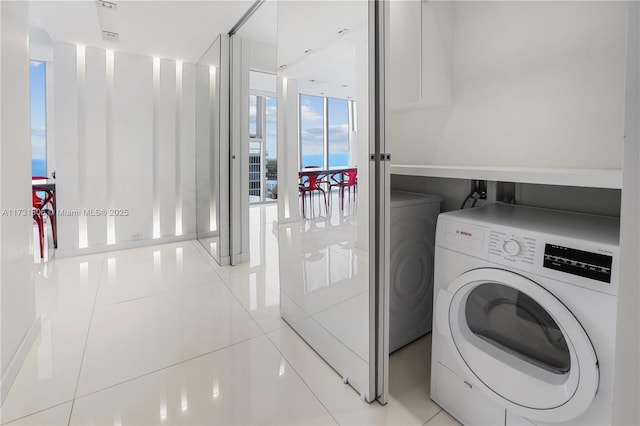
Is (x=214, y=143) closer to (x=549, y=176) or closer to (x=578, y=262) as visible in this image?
(x=549, y=176)

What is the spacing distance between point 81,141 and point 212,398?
12.3 ft

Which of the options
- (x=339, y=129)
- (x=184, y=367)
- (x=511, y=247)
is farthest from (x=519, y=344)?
(x=184, y=367)

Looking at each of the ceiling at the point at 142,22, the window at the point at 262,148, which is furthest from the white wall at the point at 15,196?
the window at the point at 262,148

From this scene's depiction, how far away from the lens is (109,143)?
162 inches

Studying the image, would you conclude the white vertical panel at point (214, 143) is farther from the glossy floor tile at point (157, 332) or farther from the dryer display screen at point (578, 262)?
the dryer display screen at point (578, 262)

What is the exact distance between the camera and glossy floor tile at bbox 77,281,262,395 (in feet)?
5.95

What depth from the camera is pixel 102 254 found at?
160 inches

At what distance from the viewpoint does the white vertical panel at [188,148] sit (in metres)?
4.53

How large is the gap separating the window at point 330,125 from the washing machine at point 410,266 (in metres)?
0.42

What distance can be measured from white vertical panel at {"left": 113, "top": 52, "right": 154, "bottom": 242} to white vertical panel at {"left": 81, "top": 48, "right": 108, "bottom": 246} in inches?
5.0

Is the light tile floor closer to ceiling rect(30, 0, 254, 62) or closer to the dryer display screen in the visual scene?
the dryer display screen

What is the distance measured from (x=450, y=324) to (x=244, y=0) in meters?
2.80

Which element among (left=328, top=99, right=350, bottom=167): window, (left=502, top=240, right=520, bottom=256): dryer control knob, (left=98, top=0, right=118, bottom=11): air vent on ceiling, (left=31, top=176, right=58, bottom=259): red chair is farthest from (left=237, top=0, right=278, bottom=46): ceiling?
(left=31, top=176, right=58, bottom=259): red chair

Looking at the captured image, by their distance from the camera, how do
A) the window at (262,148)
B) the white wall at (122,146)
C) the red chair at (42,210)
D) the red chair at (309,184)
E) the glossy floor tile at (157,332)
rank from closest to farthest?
the glossy floor tile at (157,332) < the red chair at (309,184) < the red chair at (42,210) < the white wall at (122,146) < the window at (262,148)
